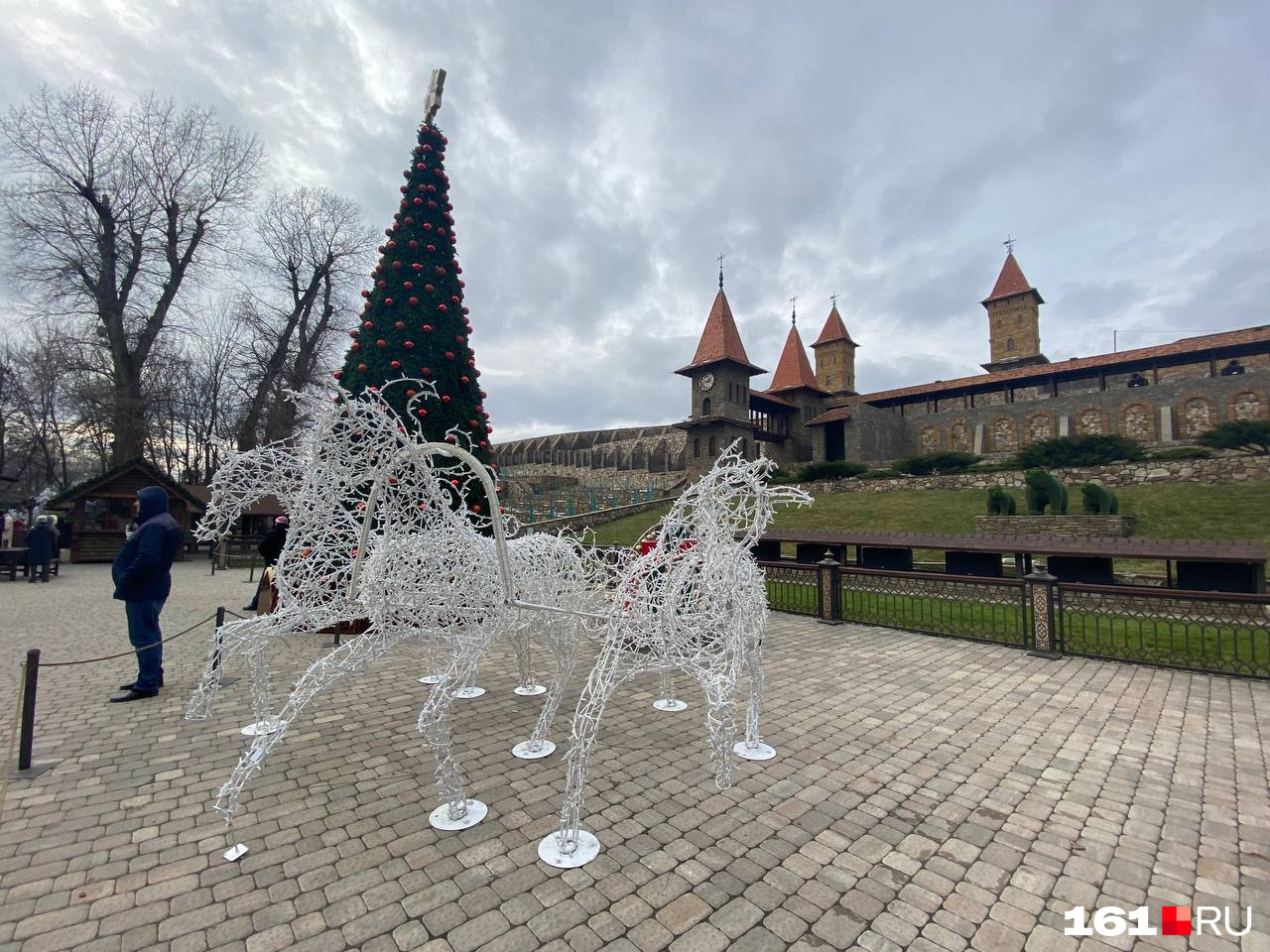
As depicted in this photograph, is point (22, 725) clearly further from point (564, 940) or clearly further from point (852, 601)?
point (852, 601)

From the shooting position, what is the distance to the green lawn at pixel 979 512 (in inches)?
575

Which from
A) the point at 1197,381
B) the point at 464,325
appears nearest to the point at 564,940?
the point at 464,325

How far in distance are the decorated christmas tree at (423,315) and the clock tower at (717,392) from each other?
25951 mm

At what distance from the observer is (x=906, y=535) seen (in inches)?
436

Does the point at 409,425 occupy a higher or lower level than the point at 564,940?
higher

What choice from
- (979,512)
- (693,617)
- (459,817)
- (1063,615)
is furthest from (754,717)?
(979,512)

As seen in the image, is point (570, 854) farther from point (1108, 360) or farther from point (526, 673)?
point (1108, 360)

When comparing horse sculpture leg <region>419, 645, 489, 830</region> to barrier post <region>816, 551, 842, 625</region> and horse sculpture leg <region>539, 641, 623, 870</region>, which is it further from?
barrier post <region>816, 551, 842, 625</region>

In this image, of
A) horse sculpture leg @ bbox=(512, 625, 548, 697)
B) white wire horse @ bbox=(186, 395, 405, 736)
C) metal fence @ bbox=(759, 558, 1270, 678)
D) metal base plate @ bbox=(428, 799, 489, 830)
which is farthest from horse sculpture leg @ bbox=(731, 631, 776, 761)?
metal fence @ bbox=(759, 558, 1270, 678)

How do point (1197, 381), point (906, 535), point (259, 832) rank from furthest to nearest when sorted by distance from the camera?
1. point (1197, 381)
2. point (906, 535)
3. point (259, 832)

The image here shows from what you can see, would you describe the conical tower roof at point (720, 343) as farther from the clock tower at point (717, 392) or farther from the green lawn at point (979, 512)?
the green lawn at point (979, 512)

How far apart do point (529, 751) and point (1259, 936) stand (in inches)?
157

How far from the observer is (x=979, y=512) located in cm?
1905

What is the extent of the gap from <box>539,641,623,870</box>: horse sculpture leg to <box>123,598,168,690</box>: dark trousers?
186 inches
